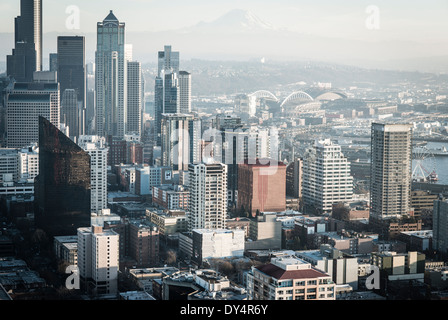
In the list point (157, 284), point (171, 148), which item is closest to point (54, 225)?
point (157, 284)

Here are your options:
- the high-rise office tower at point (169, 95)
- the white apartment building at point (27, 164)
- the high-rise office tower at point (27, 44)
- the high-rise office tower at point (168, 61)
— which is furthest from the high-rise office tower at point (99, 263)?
the high-rise office tower at point (169, 95)

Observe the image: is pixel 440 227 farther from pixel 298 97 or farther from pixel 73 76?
pixel 73 76

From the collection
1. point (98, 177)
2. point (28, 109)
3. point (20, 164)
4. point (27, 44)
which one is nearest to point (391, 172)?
point (98, 177)

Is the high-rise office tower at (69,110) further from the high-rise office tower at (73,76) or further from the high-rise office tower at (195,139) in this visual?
the high-rise office tower at (195,139)

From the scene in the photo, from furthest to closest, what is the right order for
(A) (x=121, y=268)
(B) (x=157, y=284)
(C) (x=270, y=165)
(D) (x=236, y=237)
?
(C) (x=270, y=165)
(D) (x=236, y=237)
(A) (x=121, y=268)
(B) (x=157, y=284)
